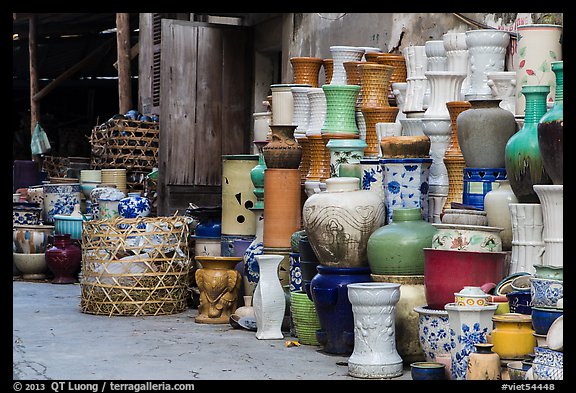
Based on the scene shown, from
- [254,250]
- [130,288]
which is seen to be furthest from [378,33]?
[130,288]

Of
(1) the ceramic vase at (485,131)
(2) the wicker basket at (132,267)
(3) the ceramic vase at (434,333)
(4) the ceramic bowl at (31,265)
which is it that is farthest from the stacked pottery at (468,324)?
(4) the ceramic bowl at (31,265)

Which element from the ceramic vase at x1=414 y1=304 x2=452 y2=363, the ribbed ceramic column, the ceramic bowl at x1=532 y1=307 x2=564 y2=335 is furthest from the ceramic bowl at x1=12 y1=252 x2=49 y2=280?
the ceramic bowl at x1=532 y1=307 x2=564 y2=335

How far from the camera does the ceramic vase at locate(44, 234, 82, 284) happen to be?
9.66m

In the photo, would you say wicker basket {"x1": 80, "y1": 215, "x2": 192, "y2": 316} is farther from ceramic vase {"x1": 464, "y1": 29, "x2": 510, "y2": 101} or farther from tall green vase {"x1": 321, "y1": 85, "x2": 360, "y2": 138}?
ceramic vase {"x1": 464, "y1": 29, "x2": 510, "y2": 101}

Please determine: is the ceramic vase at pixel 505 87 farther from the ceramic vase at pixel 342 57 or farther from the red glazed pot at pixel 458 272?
the ceramic vase at pixel 342 57

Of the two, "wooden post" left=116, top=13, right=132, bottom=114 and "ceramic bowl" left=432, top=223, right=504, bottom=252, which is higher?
"wooden post" left=116, top=13, right=132, bottom=114

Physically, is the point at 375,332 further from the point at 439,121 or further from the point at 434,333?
the point at 439,121

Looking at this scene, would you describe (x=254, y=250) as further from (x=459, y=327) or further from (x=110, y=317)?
(x=459, y=327)

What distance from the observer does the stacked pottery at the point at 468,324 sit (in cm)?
477

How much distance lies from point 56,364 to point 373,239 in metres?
1.79

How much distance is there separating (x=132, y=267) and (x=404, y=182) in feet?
7.89

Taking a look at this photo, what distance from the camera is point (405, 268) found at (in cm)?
549

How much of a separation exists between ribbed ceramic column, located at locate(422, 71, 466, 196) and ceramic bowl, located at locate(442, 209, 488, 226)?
2.14 ft

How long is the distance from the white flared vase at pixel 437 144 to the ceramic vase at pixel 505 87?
0.34 metres
